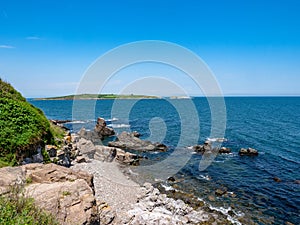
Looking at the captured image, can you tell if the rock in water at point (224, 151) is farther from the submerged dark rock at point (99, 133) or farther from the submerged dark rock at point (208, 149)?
the submerged dark rock at point (99, 133)

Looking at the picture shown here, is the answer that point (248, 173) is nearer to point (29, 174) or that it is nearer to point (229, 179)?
point (229, 179)

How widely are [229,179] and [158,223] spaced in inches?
516

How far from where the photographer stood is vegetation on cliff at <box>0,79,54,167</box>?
1474cm

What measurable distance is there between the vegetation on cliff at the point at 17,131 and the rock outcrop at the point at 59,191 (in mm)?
4685

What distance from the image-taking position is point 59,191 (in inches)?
318

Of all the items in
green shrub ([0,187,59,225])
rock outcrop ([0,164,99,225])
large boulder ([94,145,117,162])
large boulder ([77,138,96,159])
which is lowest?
large boulder ([94,145,117,162])

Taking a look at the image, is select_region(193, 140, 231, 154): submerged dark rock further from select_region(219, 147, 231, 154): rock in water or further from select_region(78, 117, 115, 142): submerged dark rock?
select_region(78, 117, 115, 142): submerged dark rock

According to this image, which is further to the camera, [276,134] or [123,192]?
[276,134]

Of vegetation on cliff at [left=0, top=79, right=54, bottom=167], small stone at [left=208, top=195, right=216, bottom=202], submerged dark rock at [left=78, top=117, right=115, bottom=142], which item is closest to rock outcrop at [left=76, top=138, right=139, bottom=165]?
vegetation on cliff at [left=0, top=79, right=54, bottom=167]

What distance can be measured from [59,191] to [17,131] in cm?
1026

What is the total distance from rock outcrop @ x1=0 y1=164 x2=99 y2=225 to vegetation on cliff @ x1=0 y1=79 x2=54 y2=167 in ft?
15.4

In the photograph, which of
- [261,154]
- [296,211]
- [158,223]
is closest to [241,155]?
[261,154]

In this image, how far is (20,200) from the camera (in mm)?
6273

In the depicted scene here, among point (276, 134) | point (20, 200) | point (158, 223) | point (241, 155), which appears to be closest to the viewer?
point (20, 200)
